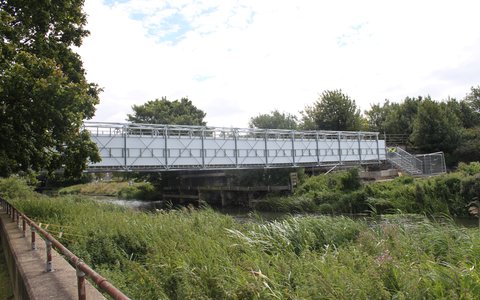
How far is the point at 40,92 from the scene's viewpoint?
12.0m

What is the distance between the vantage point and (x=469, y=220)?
75.5ft

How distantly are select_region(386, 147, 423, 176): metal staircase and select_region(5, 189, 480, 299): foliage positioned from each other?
32.7m

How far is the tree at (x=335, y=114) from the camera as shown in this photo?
57.9 m

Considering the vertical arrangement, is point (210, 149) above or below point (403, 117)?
below

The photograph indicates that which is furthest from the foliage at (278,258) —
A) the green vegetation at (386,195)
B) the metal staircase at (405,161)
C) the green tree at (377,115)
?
the green tree at (377,115)

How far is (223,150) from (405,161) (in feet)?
71.6

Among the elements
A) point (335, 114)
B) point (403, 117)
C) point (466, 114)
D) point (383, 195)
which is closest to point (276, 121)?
point (335, 114)

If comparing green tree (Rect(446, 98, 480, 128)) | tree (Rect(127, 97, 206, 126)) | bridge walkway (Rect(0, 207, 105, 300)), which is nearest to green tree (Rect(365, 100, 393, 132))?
green tree (Rect(446, 98, 480, 128))

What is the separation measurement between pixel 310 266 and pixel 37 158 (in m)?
11.9

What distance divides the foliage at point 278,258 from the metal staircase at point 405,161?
107 ft

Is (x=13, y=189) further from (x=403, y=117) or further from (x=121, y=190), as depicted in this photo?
(x=403, y=117)

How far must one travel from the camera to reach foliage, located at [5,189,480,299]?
18.0 feet

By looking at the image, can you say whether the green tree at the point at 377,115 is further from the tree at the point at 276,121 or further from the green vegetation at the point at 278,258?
the green vegetation at the point at 278,258

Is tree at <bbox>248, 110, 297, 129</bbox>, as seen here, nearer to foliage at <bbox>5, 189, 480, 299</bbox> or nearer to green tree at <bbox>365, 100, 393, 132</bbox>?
green tree at <bbox>365, 100, 393, 132</bbox>
